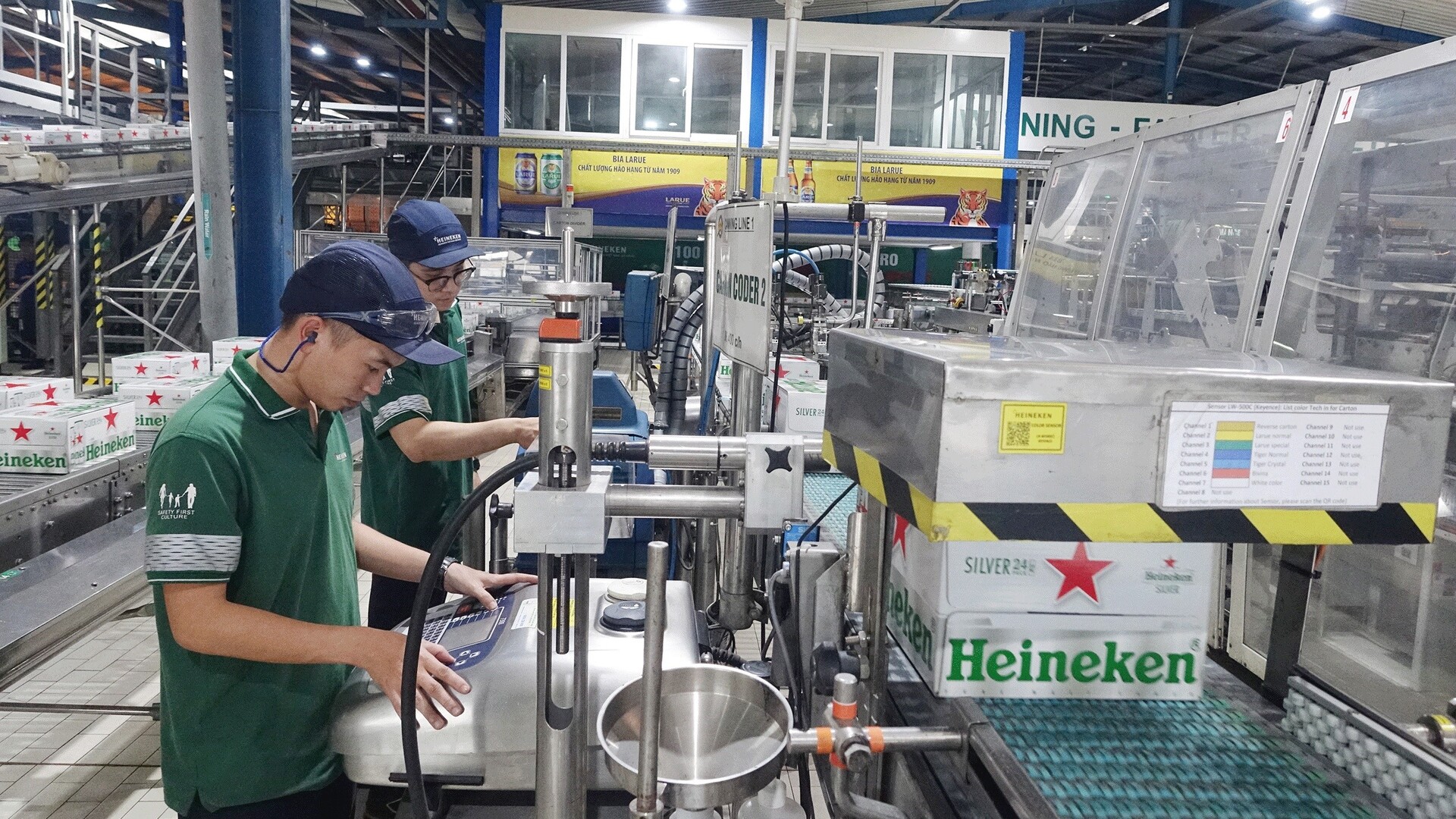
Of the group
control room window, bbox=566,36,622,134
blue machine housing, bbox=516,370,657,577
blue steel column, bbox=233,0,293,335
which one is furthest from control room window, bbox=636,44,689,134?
blue machine housing, bbox=516,370,657,577

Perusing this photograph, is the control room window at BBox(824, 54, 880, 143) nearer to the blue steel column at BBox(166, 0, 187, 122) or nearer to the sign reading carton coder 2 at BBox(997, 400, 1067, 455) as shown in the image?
the blue steel column at BBox(166, 0, 187, 122)

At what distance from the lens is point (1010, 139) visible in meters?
11.1

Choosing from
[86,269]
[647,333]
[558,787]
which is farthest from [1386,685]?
[86,269]

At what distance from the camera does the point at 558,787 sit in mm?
1040

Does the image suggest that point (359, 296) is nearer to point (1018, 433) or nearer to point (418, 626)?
point (418, 626)

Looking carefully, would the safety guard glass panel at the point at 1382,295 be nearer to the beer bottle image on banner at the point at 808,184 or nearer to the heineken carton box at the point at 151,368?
the heineken carton box at the point at 151,368

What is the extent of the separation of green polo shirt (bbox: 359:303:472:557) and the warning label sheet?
6.01 feet

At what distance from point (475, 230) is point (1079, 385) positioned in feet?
37.2

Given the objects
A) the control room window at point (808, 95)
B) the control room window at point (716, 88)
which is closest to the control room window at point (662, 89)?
the control room window at point (716, 88)

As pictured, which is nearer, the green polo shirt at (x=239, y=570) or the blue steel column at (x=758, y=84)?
the green polo shirt at (x=239, y=570)

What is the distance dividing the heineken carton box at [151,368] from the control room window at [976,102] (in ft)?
31.7

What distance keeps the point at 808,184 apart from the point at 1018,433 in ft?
30.5

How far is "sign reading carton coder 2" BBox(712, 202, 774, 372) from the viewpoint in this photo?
66.2 inches

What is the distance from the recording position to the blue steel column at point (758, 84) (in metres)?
10.8
